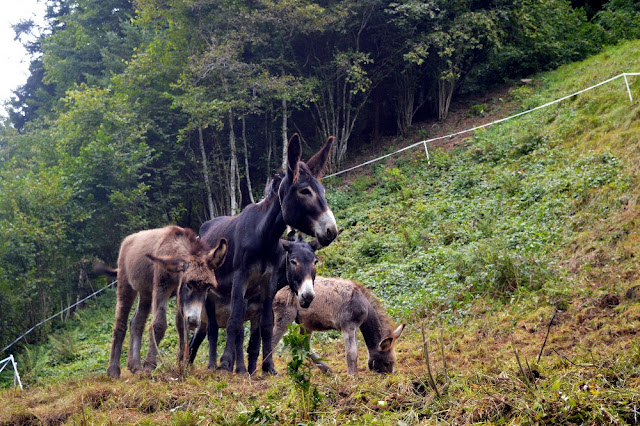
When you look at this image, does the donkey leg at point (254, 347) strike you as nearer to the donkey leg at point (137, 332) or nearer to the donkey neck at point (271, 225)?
the donkey neck at point (271, 225)

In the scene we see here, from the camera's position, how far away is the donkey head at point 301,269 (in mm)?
7148

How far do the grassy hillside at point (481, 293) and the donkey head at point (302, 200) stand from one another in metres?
1.72

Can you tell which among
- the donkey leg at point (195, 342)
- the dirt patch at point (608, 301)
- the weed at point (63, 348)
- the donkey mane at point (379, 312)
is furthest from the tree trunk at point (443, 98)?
the donkey leg at point (195, 342)

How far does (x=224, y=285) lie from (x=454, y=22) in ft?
67.5

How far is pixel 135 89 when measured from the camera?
981 inches

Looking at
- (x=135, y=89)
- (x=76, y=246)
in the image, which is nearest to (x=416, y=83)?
(x=135, y=89)

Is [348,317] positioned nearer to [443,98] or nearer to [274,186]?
[274,186]

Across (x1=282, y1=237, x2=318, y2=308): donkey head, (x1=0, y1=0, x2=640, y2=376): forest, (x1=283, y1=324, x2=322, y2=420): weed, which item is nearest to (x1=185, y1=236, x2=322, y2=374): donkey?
(x1=282, y1=237, x2=318, y2=308): donkey head

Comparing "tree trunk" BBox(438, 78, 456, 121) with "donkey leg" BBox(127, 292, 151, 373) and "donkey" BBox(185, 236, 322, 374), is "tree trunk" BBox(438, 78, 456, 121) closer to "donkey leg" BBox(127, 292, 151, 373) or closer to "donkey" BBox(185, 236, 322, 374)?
"donkey" BBox(185, 236, 322, 374)

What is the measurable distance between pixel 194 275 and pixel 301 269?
1.39m

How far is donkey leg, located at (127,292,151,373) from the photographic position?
25.2 feet

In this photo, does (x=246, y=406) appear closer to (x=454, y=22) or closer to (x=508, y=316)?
(x=508, y=316)

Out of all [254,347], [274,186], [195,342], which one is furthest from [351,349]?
[274,186]

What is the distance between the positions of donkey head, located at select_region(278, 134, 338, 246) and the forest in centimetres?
1292
